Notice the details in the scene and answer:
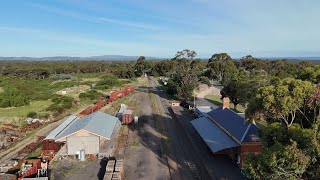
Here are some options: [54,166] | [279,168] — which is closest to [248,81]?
[54,166]

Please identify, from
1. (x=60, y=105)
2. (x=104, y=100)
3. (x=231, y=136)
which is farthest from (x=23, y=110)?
(x=231, y=136)

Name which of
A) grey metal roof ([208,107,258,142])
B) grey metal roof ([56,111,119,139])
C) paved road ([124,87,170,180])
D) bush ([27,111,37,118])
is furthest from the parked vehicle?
grey metal roof ([208,107,258,142])

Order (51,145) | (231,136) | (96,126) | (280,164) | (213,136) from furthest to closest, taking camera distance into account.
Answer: (96,126) < (51,145) < (213,136) < (231,136) < (280,164)

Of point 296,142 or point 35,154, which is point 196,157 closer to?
point 296,142

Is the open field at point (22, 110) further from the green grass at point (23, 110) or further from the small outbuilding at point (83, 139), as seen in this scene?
the small outbuilding at point (83, 139)

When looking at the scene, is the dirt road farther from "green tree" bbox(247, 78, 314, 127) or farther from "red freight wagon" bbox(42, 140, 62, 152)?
"green tree" bbox(247, 78, 314, 127)

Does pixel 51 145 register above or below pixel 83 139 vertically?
below
